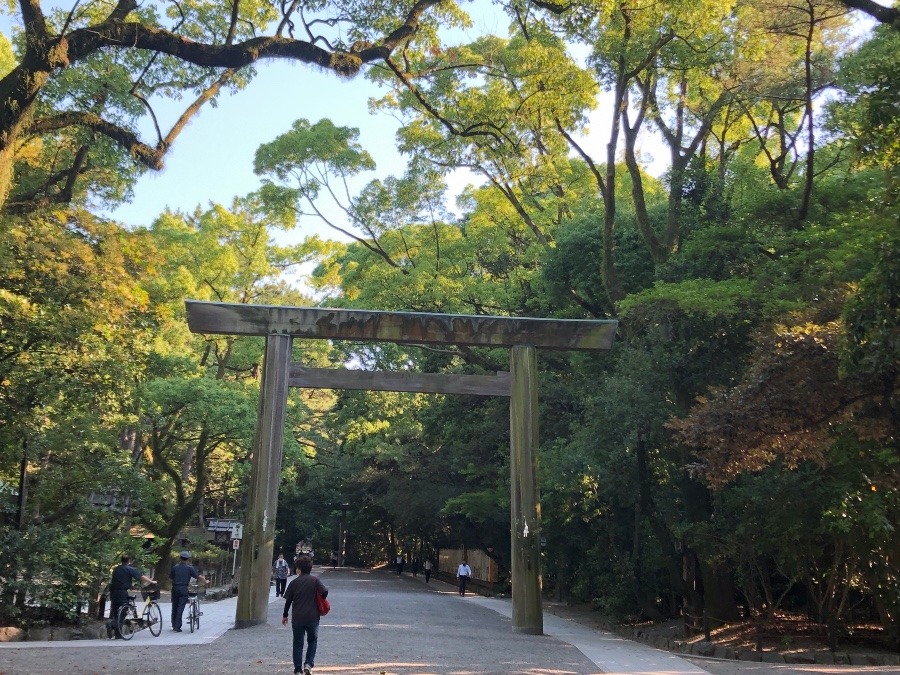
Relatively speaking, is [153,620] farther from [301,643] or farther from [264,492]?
[301,643]

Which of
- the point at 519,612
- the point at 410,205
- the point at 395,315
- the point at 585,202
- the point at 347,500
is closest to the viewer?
the point at 519,612

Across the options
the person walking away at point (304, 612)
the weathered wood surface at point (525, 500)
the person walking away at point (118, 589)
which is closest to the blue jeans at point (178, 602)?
the person walking away at point (118, 589)

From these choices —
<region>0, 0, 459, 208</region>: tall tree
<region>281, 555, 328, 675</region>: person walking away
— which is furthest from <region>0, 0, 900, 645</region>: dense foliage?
<region>281, 555, 328, 675</region>: person walking away

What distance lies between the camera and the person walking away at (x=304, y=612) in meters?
8.32

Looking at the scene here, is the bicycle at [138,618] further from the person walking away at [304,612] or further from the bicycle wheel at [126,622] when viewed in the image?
the person walking away at [304,612]

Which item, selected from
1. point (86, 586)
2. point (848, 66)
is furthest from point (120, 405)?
point (848, 66)

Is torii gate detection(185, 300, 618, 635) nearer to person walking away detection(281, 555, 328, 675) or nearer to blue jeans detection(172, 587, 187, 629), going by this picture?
blue jeans detection(172, 587, 187, 629)

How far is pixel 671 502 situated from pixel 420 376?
540 cm

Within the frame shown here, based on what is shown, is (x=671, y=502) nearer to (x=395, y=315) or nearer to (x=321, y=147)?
(x=395, y=315)

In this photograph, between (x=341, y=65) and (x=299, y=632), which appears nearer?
(x=299, y=632)

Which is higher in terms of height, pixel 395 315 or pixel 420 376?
pixel 395 315

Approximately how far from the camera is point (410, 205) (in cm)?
2589

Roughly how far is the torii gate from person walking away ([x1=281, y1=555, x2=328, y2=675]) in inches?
216

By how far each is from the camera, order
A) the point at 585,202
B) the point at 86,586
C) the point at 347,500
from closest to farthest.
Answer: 1. the point at 86,586
2. the point at 585,202
3. the point at 347,500
